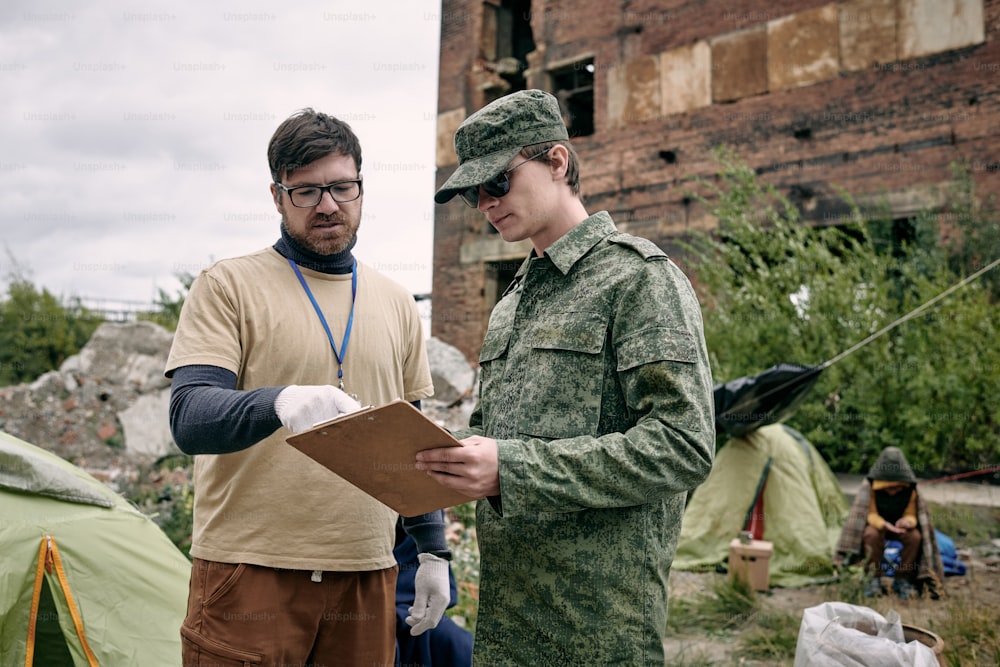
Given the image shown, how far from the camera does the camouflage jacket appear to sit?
1.50m

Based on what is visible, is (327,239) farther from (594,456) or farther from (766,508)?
(766,508)

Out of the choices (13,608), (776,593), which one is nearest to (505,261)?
(776,593)

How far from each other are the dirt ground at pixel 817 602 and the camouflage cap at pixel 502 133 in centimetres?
309

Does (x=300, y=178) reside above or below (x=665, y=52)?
below

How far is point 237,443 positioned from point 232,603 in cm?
43

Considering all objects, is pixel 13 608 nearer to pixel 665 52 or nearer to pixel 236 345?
pixel 236 345

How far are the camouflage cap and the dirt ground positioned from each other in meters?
3.09

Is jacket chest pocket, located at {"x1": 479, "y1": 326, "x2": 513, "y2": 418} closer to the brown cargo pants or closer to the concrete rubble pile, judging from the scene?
the brown cargo pants

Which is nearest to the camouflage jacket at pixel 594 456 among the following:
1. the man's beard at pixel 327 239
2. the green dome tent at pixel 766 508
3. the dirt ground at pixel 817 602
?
the man's beard at pixel 327 239

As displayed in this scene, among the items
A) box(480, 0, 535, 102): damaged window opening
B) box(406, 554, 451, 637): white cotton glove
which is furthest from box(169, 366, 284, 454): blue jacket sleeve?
box(480, 0, 535, 102): damaged window opening

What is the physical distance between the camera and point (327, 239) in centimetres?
219

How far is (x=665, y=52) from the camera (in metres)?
11.7

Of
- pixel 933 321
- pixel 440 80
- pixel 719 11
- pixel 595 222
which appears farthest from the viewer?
pixel 440 80

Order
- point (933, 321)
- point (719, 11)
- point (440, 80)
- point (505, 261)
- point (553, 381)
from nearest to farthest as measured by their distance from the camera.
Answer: point (553, 381) → point (933, 321) → point (719, 11) → point (505, 261) → point (440, 80)
